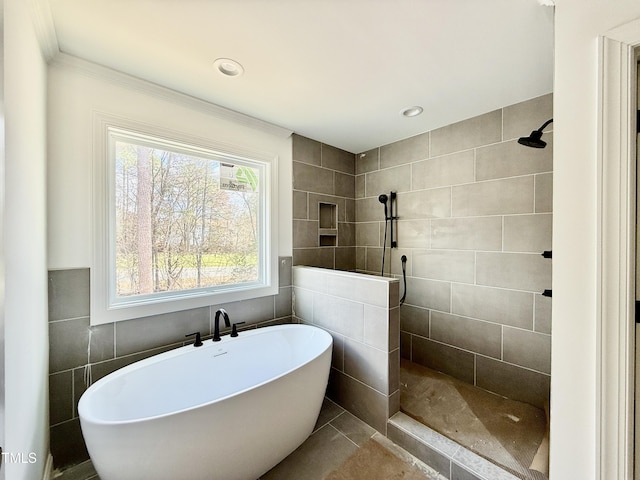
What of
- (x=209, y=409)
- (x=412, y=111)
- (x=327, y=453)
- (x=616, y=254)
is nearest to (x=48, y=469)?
(x=209, y=409)

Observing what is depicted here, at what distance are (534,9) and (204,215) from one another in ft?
7.53

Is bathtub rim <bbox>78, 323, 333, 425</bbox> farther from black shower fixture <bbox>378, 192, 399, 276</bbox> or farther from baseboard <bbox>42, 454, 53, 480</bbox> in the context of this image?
black shower fixture <bbox>378, 192, 399, 276</bbox>

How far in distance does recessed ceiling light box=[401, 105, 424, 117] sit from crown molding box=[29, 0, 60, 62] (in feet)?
7.07

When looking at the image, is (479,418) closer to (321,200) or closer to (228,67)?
(321,200)

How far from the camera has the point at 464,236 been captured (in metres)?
2.23

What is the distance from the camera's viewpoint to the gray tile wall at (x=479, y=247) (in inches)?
73.8

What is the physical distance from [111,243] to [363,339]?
183 centimetres

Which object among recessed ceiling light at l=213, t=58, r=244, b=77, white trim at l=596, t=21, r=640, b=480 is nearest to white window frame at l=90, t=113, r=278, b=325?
recessed ceiling light at l=213, t=58, r=244, b=77

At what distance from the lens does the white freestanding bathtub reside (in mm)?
1087

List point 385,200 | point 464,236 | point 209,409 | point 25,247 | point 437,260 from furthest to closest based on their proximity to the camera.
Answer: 1. point 385,200
2. point 437,260
3. point 464,236
4. point 209,409
5. point 25,247

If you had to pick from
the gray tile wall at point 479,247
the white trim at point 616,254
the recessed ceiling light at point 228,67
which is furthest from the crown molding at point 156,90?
the white trim at point 616,254

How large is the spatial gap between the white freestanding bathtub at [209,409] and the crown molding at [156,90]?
1782mm

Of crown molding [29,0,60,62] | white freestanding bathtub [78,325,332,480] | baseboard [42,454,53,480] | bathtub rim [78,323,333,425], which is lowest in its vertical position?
baseboard [42,454,53,480]

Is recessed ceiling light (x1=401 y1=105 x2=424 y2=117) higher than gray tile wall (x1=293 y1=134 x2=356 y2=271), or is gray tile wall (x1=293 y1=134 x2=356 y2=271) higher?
recessed ceiling light (x1=401 y1=105 x2=424 y2=117)
